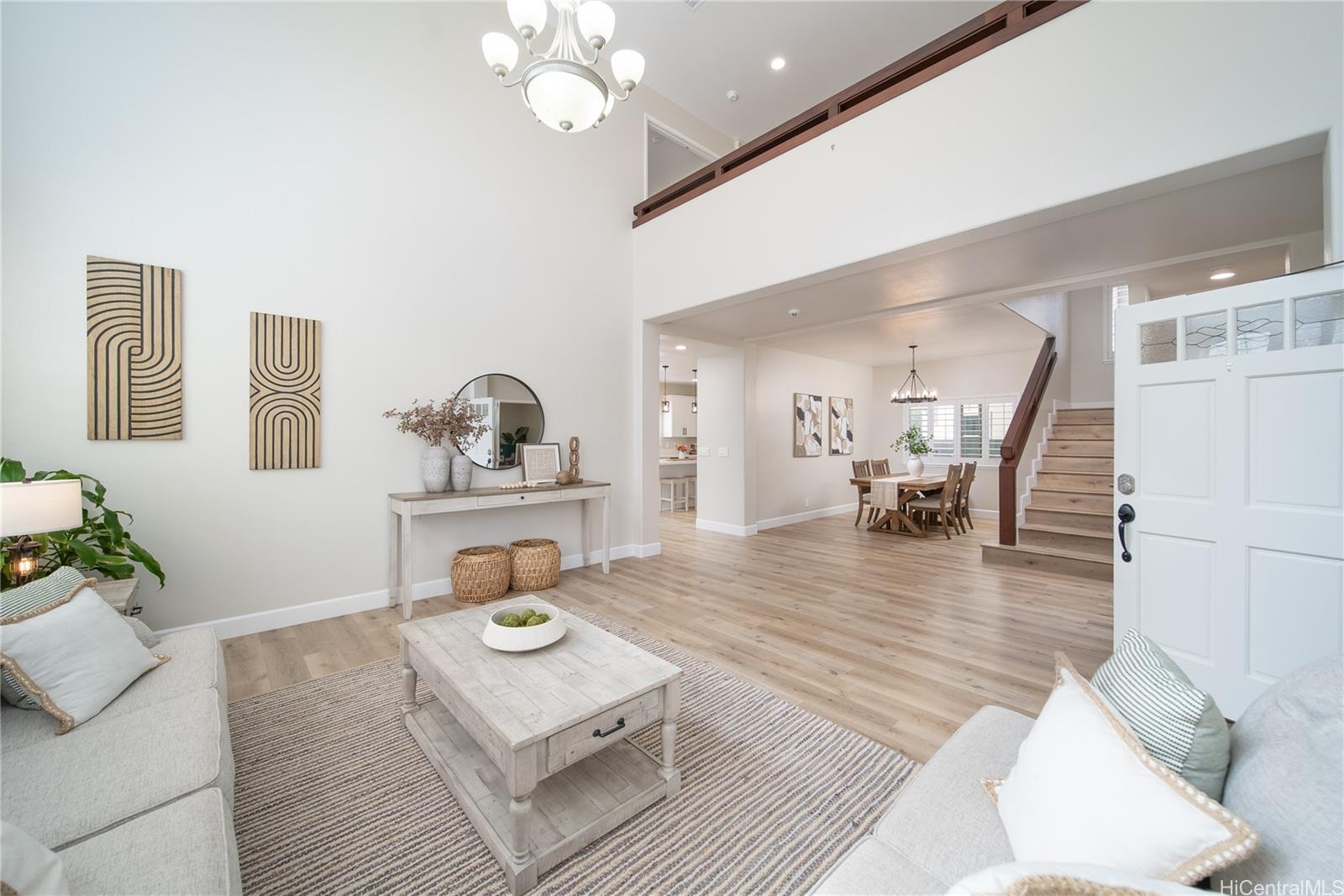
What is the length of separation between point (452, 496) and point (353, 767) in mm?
2023

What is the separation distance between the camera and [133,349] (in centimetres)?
296

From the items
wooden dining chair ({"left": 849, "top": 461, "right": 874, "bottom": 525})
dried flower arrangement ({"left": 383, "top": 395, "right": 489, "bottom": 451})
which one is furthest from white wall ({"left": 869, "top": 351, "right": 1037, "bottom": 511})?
dried flower arrangement ({"left": 383, "top": 395, "right": 489, "bottom": 451})

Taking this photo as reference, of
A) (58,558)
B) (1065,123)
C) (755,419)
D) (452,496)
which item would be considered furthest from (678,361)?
(58,558)

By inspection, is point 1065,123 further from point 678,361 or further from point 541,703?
point 678,361

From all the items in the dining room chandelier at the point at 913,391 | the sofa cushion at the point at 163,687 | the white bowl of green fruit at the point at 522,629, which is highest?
the dining room chandelier at the point at 913,391

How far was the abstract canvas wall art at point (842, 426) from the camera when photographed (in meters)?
8.38

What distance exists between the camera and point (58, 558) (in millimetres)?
2482

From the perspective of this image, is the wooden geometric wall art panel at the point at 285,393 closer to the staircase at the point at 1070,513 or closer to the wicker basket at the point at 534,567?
the wicker basket at the point at 534,567

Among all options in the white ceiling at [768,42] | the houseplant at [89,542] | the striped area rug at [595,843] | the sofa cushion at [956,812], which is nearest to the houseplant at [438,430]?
the houseplant at [89,542]

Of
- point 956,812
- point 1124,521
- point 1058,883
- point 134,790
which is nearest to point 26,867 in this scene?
point 134,790

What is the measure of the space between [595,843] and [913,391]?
7734 millimetres

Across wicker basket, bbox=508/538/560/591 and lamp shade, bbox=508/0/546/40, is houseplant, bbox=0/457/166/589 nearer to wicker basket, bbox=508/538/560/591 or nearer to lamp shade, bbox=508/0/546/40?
wicker basket, bbox=508/538/560/591

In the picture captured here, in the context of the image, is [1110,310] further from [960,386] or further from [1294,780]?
[1294,780]

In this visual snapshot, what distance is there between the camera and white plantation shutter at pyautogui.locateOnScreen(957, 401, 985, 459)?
27.6ft
